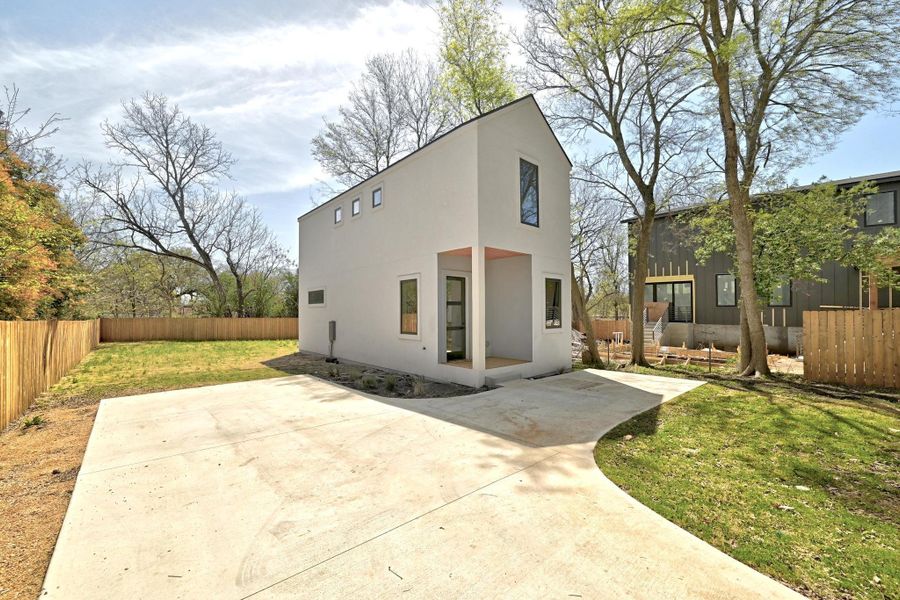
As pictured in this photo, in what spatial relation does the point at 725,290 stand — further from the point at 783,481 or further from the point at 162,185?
the point at 162,185

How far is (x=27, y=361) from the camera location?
5.83m

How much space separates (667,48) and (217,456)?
1230 centimetres

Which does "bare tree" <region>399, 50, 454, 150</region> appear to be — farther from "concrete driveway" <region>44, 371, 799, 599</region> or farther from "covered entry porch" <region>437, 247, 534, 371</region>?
"concrete driveway" <region>44, 371, 799, 599</region>

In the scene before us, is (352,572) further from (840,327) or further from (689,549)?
(840,327)

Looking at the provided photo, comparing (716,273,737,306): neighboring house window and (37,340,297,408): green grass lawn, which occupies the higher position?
(716,273,737,306): neighboring house window

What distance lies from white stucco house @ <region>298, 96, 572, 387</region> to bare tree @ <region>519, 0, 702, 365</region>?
2.61m

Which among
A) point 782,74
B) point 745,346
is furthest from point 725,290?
point 782,74

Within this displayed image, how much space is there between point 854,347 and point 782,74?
5.99 m

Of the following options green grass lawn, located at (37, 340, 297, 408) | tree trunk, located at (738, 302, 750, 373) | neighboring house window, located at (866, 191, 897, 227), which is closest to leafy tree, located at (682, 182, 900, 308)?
tree trunk, located at (738, 302, 750, 373)

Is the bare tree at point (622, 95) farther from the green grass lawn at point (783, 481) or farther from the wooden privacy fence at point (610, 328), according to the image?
the wooden privacy fence at point (610, 328)

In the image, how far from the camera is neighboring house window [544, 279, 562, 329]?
352 inches

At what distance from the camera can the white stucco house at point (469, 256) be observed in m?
7.39

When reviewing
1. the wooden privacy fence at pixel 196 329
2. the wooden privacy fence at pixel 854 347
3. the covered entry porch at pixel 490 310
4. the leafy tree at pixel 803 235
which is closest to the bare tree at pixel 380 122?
the wooden privacy fence at pixel 196 329

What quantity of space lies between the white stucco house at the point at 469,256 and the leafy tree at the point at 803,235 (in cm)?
534
